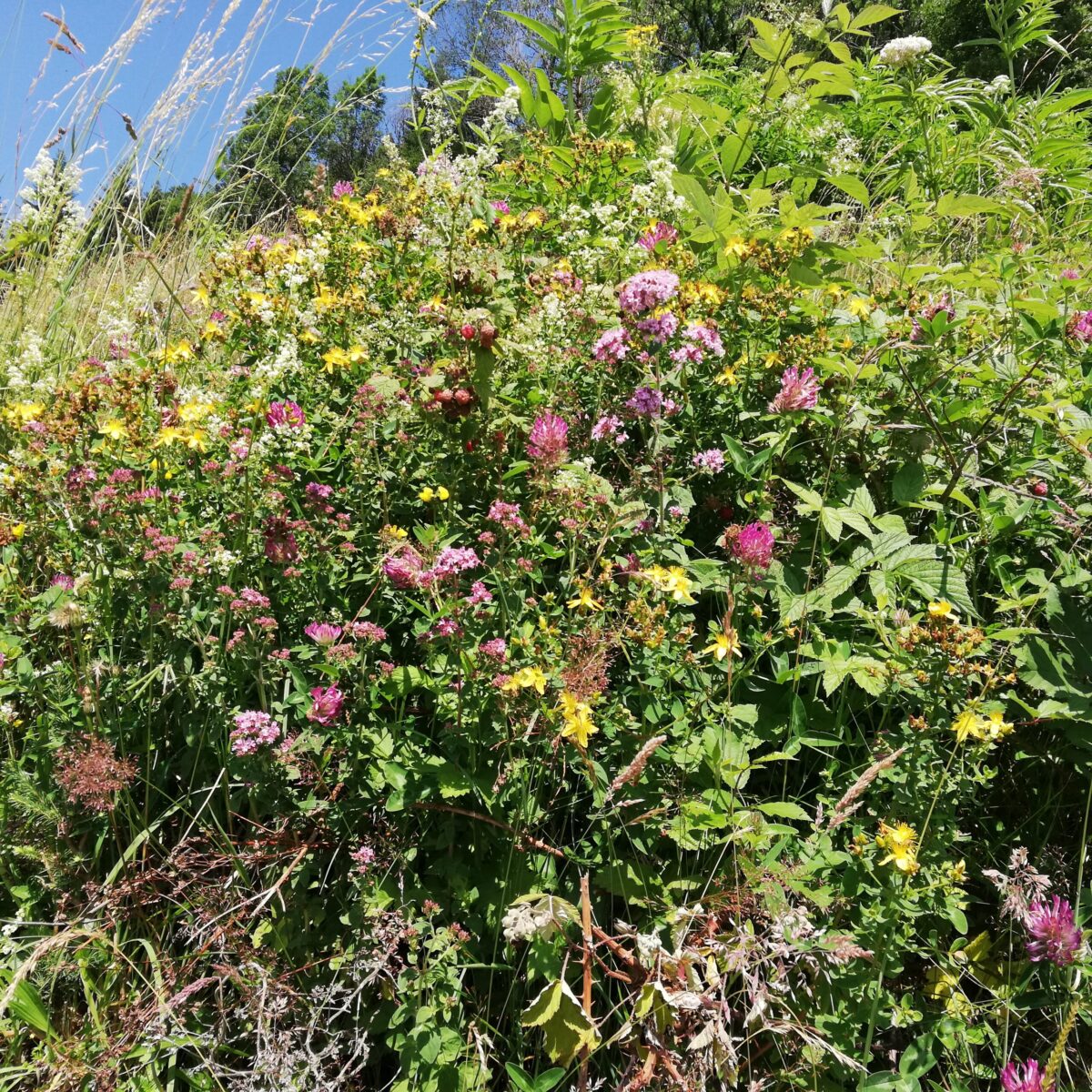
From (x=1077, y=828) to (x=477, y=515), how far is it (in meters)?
1.38

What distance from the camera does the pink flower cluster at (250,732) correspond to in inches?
51.9

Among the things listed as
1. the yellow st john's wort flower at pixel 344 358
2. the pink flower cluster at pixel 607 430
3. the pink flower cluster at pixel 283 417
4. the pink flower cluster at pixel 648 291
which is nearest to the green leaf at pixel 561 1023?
the pink flower cluster at pixel 607 430

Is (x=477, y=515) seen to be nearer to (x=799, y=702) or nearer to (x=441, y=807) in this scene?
(x=441, y=807)

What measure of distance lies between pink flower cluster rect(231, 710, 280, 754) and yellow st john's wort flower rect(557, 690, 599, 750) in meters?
0.53

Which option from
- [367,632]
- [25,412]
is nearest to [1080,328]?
[367,632]

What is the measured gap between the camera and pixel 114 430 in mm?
1657

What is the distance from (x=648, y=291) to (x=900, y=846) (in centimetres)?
112

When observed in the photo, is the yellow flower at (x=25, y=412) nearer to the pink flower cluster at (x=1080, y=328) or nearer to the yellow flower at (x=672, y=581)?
the yellow flower at (x=672, y=581)

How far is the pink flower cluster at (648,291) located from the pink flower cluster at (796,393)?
1.01ft

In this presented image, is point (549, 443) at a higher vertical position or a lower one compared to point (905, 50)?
lower

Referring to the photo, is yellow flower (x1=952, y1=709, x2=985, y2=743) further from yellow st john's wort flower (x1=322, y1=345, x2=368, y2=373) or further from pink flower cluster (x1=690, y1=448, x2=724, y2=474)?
yellow st john's wort flower (x1=322, y1=345, x2=368, y2=373)

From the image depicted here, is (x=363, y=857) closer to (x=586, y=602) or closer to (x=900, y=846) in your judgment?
(x=586, y=602)

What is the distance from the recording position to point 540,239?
2.43 m

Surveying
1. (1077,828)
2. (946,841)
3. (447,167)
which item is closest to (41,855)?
(946,841)
